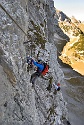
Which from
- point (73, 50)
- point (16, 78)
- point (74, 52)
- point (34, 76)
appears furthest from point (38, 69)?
point (73, 50)

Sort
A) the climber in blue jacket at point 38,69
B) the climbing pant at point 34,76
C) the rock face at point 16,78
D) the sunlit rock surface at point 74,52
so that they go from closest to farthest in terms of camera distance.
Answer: the rock face at point 16,78 → the climber in blue jacket at point 38,69 → the climbing pant at point 34,76 → the sunlit rock surface at point 74,52

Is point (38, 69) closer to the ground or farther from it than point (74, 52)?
farther from it

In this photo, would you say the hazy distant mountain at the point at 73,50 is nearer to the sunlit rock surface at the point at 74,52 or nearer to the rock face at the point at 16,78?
the sunlit rock surface at the point at 74,52

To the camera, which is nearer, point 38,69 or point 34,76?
point 38,69

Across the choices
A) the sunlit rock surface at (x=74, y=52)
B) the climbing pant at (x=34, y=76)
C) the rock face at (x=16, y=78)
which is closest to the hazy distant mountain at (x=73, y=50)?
the sunlit rock surface at (x=74, y=52)

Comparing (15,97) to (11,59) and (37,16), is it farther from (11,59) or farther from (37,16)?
(37,16)

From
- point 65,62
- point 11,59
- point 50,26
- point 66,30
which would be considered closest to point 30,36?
point 11,59

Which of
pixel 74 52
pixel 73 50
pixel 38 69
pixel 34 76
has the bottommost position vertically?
pixel 74 52

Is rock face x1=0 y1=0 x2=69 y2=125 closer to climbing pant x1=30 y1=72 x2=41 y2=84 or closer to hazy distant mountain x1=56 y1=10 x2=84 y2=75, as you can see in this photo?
climbing pant x1=30 y1=72 x2=41 y2=84

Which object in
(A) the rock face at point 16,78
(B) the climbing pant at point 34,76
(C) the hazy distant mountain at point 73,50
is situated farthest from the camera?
(C) the hazy distant mountain at point 73,50

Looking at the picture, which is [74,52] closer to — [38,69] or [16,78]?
[38,69]

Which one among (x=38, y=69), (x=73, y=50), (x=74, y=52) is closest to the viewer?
(x=38, y=69)

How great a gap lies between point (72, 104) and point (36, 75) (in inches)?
1455

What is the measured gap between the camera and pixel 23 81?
68.6ft
